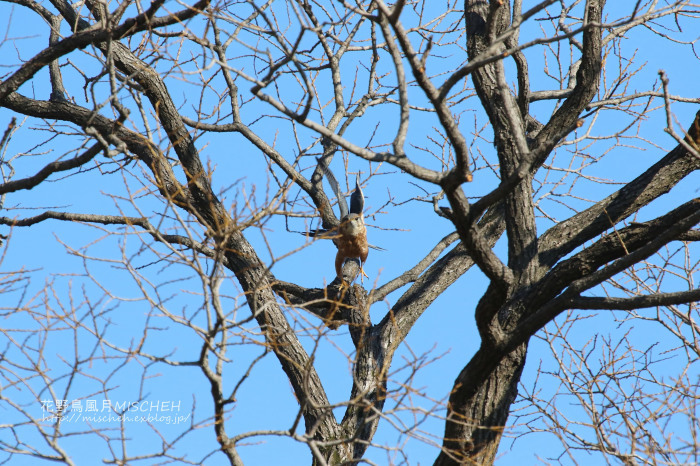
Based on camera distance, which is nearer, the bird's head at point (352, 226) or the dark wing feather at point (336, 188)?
the bird's head at point (352, 226)

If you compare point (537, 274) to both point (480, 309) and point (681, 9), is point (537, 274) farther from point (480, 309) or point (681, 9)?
point (681, 9)

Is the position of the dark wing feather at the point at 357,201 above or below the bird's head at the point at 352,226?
above

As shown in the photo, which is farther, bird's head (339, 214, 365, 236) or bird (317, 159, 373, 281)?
bird (317, 159, 373, 281)

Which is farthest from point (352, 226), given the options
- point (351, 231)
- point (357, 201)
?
point (357, 201)

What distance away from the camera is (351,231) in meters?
4.93

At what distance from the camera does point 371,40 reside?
539cm

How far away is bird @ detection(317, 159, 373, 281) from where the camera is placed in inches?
196

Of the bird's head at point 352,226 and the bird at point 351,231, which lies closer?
the bird's head at point 352,226

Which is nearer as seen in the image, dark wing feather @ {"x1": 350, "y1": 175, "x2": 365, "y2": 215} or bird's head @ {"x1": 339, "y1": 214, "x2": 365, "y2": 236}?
bird's head @ {"x1": 339, "y1": 214, "x2": 365, "y2": 236}

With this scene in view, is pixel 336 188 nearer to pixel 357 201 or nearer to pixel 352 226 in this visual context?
pixel 357 201

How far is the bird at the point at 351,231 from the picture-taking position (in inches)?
196

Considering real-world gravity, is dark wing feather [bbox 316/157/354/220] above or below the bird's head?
above

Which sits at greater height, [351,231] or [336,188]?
[336,188]

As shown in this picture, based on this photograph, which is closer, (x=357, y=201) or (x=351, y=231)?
(x=351, y=231)
